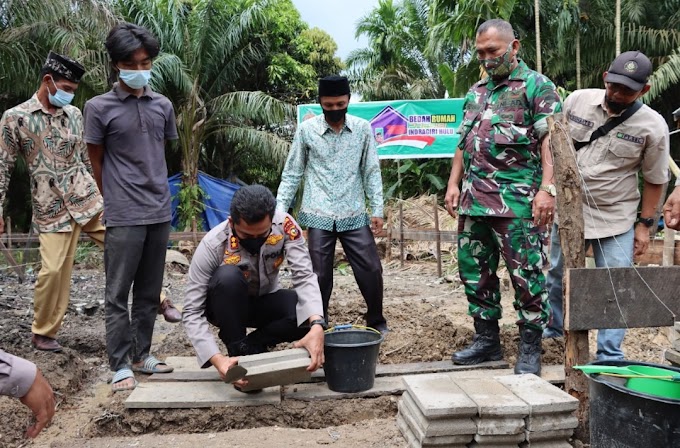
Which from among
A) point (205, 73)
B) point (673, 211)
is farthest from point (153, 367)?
point (205, 73)

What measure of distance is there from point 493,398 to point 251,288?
1.50 m

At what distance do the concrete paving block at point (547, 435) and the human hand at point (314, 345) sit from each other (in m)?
1.06

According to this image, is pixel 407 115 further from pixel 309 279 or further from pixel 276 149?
pixel 309 279

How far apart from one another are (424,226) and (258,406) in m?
8.04

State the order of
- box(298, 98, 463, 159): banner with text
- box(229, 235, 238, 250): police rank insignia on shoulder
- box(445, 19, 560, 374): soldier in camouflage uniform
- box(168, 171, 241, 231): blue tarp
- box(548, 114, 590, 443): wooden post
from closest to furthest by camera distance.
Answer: box(548, 114, 590, 443): wooden post
box(229, 235, 238, 250): police rank insignia on shoulder
box(445, 19, 560, 374): soldier in camouflage uniform
box(298, 98, 463, 159): banner with text
box(168, 171, 241, 231): blue tarp

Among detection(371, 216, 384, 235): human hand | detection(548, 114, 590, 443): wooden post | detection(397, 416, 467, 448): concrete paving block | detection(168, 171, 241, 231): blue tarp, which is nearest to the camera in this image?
detection(397, 416, 467, 448): concrete paving block

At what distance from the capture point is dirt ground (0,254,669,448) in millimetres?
3053

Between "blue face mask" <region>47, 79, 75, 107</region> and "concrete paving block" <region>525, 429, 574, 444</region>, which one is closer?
"concrete paving block" <region>525, 429, 574, 444</region>

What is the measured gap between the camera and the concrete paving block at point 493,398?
259 cm

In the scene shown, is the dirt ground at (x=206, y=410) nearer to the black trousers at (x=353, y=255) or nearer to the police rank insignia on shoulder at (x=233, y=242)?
the black trousers at (x=353, y=255)

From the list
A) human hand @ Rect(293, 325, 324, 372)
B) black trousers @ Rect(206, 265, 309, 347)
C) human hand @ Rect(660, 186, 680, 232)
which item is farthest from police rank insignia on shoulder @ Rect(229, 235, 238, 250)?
human hand @ Rect(660, 186, 680, 232)

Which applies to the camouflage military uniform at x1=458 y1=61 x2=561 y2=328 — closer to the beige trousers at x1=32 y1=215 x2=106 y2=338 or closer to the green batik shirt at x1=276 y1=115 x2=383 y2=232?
the green batik shirt at x1=276 y1=115 x2=383 y2=232

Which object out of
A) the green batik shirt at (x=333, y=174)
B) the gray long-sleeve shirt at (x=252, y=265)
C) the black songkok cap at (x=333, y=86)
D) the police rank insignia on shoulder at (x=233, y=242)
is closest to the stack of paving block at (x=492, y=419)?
the gray long-sleeve shirt at (x=252, y=265)

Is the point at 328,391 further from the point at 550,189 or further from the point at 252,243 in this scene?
the point at 550,189
